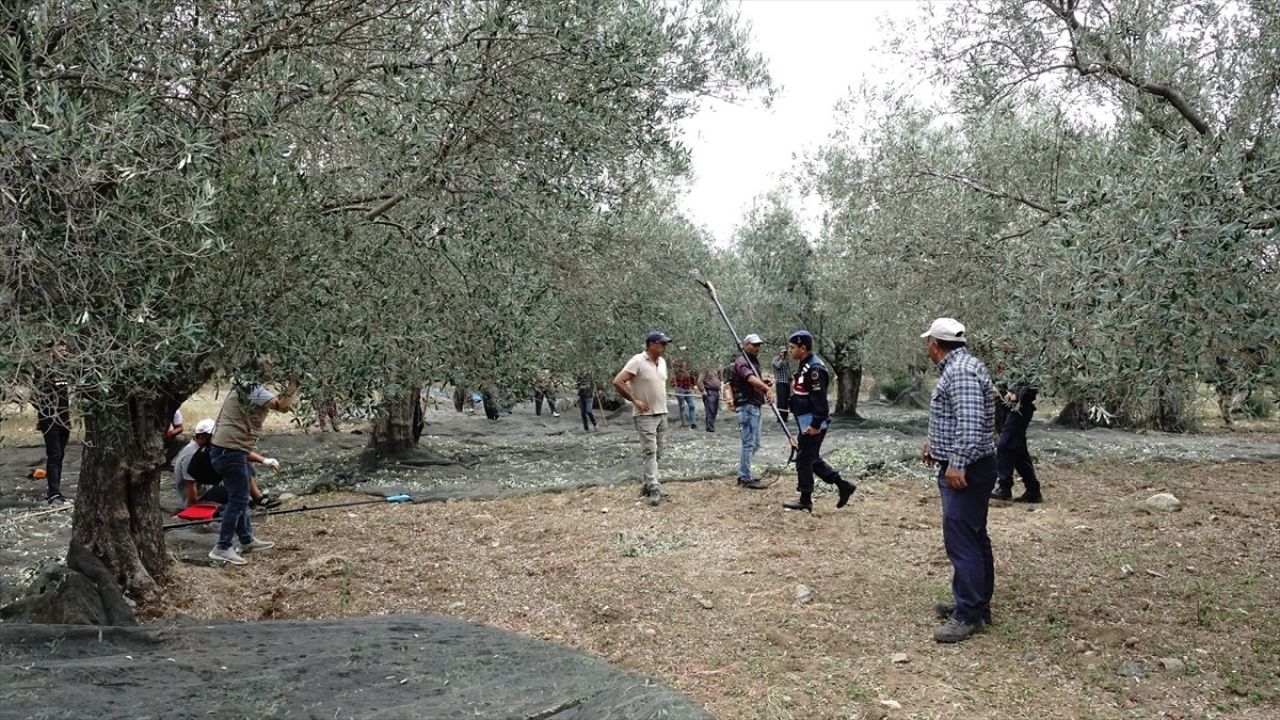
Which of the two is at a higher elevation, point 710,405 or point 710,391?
point 710,391

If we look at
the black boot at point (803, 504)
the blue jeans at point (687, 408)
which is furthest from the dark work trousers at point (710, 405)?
the black boot at point (803, 504)

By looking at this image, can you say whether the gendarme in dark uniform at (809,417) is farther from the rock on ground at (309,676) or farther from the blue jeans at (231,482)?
the blue jeans at (231,482)

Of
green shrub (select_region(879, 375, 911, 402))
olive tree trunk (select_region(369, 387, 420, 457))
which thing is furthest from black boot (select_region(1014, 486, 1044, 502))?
green shrub (select_region(879, 375, 911, 402))

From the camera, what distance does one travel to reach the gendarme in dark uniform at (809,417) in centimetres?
953

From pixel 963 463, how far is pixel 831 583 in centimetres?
198

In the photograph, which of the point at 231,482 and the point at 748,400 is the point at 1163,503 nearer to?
the point at 748,400

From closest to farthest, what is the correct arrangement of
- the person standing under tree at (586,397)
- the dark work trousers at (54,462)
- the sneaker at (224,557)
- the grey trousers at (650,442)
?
1. the sneaker at (224,557)
2. the grey trousers at (650,442)
3. the dark work trousers at (54,462)
4. the person standing under tree at (586,397)

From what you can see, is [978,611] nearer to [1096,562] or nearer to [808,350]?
[1096,562]

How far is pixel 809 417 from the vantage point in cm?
977

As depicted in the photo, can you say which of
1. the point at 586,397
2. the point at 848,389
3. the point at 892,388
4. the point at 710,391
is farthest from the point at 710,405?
the point at 892,388

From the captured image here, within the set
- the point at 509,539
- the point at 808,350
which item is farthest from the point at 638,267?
the point at 509,539

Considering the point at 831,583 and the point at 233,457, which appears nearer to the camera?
the point at 831,583

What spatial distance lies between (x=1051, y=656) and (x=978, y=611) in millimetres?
544

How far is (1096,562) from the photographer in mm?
7262
